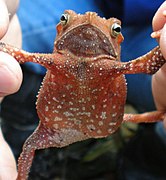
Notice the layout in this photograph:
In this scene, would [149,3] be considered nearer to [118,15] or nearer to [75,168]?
[118,15]

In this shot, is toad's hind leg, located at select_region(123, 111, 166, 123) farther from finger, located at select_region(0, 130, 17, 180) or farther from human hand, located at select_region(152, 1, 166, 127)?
finger, located at select_region(0, 130, 17, 180)

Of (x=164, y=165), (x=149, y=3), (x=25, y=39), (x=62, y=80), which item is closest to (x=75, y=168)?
(x=164, y=165)

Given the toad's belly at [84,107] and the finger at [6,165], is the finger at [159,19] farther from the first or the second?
the finger at [6,165]

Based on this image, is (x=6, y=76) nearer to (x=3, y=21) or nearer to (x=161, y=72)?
(x=3, y=21)

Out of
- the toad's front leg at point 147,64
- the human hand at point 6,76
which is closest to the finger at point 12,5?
the human hand at point 6,76

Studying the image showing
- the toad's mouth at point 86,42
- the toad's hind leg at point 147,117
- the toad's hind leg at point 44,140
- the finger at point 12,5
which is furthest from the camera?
the finger at point 12,5

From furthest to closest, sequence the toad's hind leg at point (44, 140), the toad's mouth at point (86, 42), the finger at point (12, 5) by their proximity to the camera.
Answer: the finger at point (12, 5) → the toad's hind leg at point (44, 140) → the toad's mouth at point (86, 42)
